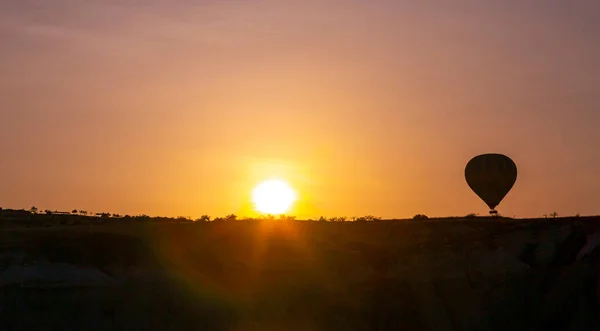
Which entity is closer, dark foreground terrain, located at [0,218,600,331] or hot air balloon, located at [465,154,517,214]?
dark foreground terrain, located at [0,218,600,331]

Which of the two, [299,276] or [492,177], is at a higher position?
[492,177]

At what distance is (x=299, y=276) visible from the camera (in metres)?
43.5

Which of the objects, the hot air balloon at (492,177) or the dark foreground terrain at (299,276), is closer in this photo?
the dark foreground terrain at (299,276)

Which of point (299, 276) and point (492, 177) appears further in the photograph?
point (492, 177)

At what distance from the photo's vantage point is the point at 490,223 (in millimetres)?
47531

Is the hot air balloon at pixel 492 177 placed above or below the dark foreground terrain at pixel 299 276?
above

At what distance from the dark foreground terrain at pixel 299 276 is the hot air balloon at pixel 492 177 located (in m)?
24.4

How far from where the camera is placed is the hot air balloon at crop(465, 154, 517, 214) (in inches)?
2805

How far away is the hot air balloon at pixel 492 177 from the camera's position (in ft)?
234

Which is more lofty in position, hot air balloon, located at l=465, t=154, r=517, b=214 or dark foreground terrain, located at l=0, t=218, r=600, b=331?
hot air balloon, located at l=465, t=154, r=517, b=214

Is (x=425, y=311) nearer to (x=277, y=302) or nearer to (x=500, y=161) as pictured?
(x=277, y=302)

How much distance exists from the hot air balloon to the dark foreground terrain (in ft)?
80.0

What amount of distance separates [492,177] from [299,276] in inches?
1239

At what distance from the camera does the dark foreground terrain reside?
40344 mm
